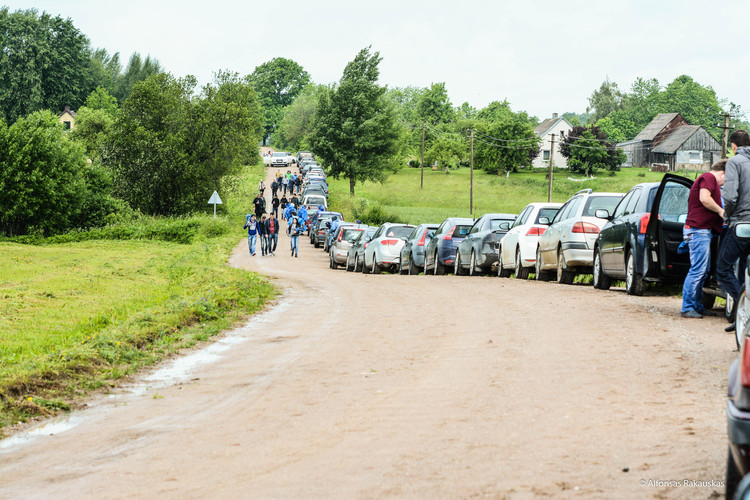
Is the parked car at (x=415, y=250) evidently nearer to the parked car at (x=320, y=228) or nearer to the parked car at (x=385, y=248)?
the parked car at (x=385, y=248)

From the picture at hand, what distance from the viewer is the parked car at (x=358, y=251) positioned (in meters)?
30.0

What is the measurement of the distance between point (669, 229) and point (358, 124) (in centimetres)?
6140

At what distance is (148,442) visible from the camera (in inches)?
265

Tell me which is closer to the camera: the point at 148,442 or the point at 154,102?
the point at 148,442

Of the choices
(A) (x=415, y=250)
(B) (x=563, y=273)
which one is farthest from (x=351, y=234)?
(B) (x=563, y=273)

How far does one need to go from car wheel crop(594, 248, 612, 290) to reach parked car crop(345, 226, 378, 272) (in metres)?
13.7

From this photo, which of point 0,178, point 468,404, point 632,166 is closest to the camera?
point 468,404

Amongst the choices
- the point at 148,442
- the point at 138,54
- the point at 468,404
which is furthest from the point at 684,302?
the point at 138,54

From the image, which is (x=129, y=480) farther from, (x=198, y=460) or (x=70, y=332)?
(x=70, y=332)

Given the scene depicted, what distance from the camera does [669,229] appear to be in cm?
1258

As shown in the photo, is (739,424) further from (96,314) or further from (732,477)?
(96,314)

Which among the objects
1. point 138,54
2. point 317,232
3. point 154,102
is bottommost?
point 317,232

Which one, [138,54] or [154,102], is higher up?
[138,54]

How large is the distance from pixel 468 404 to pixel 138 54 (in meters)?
157
